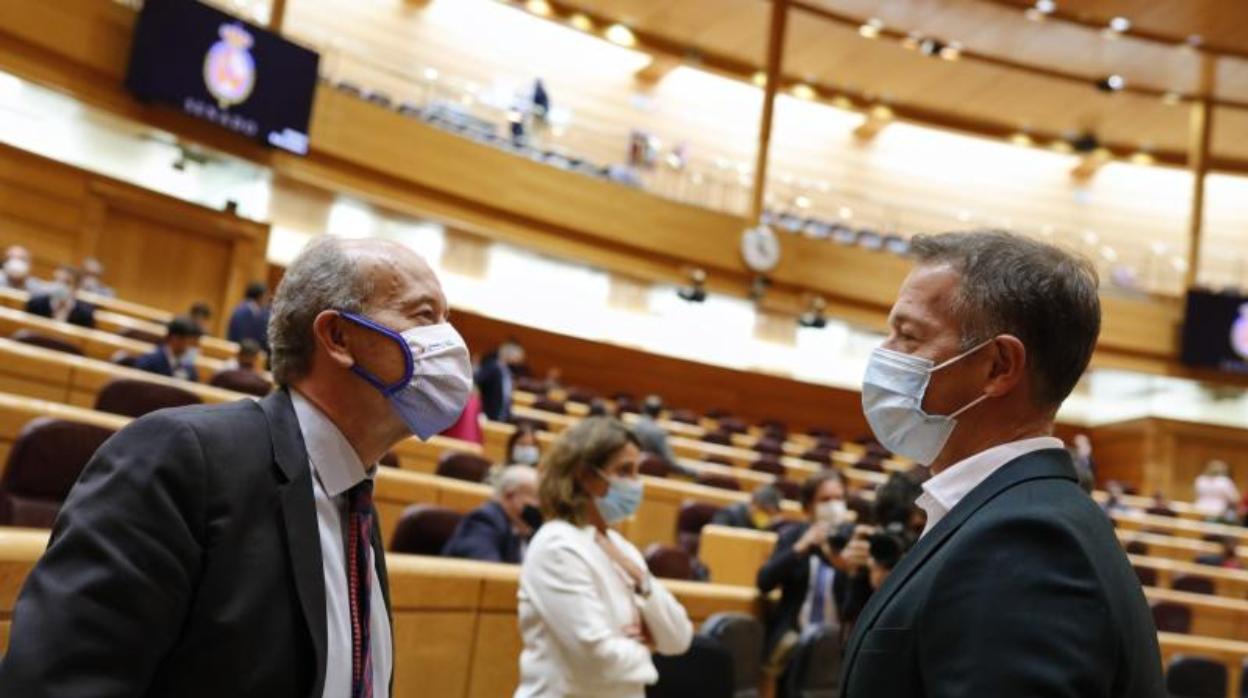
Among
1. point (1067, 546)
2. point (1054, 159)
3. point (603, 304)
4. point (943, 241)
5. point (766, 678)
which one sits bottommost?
point (766, 678)

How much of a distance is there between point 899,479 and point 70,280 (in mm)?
8451

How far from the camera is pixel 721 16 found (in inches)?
758

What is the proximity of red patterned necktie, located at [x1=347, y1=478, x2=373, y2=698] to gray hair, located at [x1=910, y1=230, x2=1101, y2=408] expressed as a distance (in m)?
0.91

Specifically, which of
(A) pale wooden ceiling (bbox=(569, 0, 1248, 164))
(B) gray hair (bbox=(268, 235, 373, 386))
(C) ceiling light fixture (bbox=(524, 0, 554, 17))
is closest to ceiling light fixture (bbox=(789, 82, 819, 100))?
(A) pale wooden ceiling (bbox=(569, 0, 1248, 164))

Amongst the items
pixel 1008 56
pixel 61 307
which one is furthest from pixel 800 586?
pixel 1008 56

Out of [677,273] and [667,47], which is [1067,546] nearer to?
[677,273]

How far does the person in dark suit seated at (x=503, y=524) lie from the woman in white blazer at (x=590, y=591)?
103cm

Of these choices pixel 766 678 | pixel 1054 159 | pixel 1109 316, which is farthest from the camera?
pixel 1054 159

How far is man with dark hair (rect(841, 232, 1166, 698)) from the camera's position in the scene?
4.42 feet

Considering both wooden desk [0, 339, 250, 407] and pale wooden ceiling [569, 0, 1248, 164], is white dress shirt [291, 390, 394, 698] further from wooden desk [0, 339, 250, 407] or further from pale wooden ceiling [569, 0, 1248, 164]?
pale wooden ceiling [569, 0, 1248, 164]

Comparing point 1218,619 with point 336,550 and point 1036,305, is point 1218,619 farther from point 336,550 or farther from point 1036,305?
point 336,550

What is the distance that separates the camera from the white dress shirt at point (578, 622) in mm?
3250

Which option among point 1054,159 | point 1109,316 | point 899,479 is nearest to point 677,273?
point 1109,316

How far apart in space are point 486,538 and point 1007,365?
3264mm
